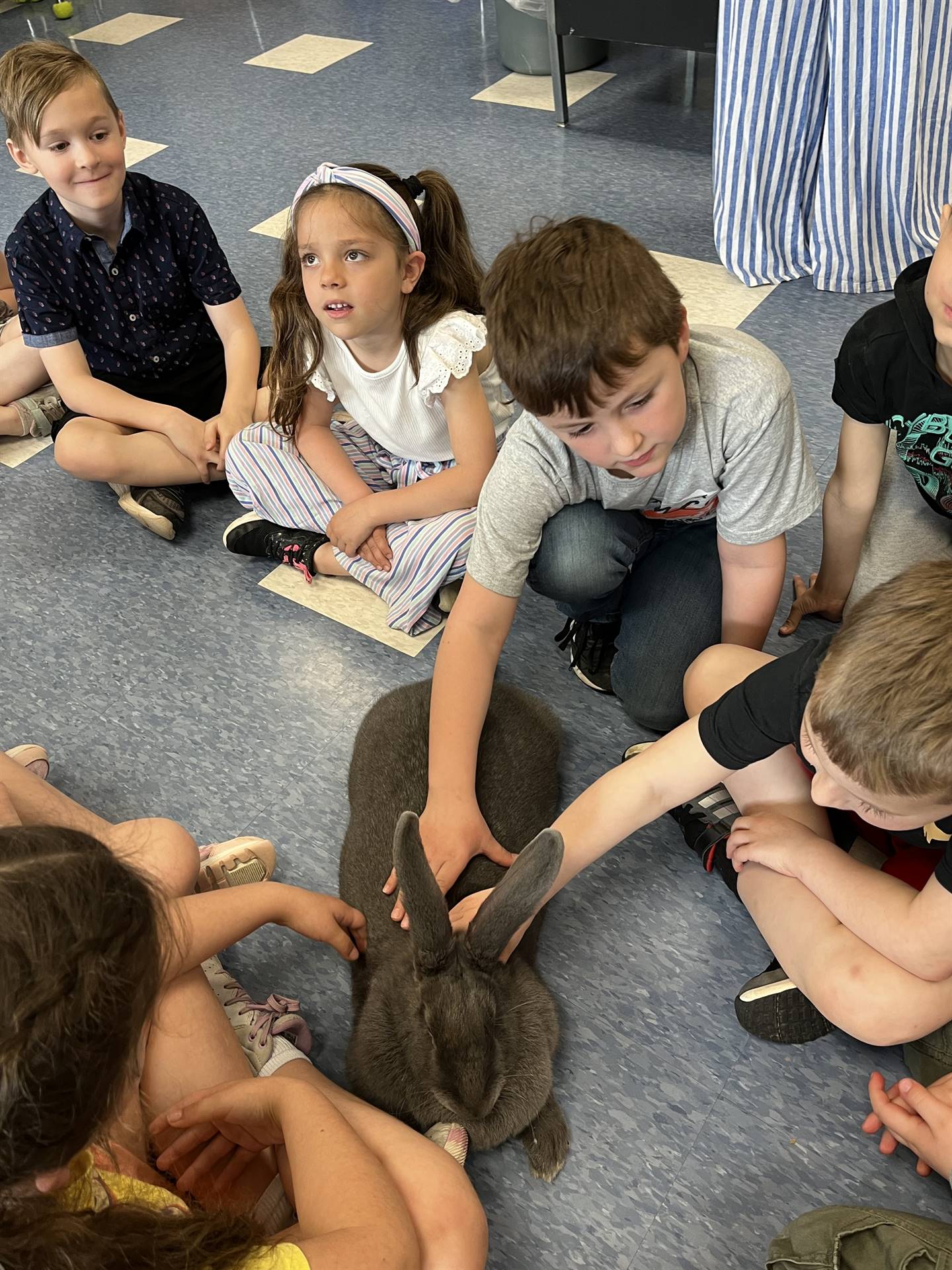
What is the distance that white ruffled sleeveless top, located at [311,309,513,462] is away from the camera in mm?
1396

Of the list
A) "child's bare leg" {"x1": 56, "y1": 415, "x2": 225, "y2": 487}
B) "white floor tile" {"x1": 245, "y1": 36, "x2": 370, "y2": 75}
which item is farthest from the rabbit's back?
"white floor tile" {"x1": 245, "y1": 36, "x2": 370, "y2": 75}

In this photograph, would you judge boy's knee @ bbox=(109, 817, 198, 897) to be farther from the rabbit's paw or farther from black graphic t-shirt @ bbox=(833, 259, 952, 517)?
black graphic t-shirt @ bbox=(833, 259, 952, 517)

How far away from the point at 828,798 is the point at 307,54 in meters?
3.41

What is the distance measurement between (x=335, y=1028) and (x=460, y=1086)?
0.84 feet

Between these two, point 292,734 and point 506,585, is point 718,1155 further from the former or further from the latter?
point 292,734

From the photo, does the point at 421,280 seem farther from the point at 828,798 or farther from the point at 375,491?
the point at 828,798

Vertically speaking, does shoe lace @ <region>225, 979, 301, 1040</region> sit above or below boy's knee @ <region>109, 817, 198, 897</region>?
below

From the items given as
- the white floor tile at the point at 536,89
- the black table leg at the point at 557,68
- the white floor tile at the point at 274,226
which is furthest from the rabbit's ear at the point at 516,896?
the white floor tile at the point at 536,89

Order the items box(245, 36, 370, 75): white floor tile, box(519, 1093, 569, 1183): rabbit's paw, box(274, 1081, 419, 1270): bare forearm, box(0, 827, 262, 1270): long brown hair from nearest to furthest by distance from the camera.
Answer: box(0, 827, 262, 1270): long brown hair < box(274, 1081, 419, 1270): bare forearm < box(519, 1093, 569, 1183): rabbit's paw < box(245, 36, 370, 75): white floor tile

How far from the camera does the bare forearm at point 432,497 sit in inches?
58.7

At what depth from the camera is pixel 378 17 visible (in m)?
3.55

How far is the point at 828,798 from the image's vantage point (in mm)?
887

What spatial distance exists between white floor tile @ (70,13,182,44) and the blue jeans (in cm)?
354

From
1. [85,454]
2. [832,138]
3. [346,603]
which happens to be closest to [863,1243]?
[346,603]
